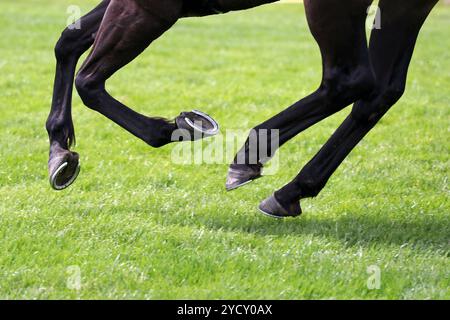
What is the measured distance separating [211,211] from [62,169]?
0.84 metres

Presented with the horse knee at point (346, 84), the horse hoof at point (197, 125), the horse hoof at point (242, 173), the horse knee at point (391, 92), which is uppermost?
the horse knee at point (391, 92)

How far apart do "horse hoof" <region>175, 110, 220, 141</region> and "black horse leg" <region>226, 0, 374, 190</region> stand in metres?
0.22

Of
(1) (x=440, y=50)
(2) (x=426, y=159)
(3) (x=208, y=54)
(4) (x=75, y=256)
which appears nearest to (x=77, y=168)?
(4) (x=75, y=256)

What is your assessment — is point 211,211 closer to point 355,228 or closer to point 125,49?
point 355,228

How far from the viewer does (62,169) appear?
4.48 metres

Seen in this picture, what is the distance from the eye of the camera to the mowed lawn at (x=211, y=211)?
3664 millimetres

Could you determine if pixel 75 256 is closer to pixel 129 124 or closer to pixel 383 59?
pixel 129 124

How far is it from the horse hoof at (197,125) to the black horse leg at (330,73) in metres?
0.22

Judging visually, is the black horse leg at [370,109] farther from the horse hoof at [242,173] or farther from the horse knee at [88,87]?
the horse knee at [88,87]

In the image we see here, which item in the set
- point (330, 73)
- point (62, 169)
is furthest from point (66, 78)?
point (330, 73)

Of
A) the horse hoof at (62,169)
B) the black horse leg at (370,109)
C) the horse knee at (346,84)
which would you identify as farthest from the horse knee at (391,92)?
the horse hoof at (62,169)

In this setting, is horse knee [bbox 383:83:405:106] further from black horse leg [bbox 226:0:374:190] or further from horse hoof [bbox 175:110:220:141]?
horse hoof [bbox 175:110:220:141]
